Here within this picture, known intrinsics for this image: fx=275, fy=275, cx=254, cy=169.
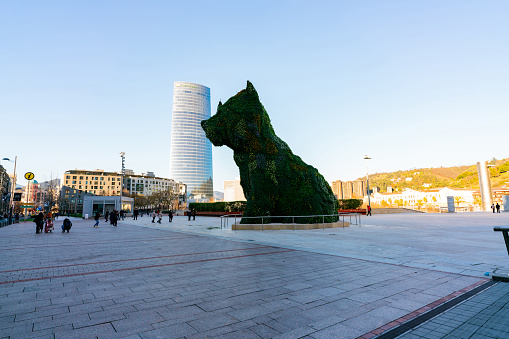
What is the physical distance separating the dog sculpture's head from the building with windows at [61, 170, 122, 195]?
380 ft

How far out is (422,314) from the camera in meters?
3.53

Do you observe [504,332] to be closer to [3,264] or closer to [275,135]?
[3,264]

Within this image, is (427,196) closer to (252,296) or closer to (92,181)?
(252,296)

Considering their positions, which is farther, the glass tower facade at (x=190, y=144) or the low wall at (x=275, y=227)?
the glass tower facade at (x=190, y=144)

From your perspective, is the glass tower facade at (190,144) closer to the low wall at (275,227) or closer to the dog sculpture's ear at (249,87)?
the low wall at (275,227)

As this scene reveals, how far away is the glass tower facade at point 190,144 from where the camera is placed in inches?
6555

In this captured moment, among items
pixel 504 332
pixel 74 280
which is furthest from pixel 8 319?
pixel 504 332

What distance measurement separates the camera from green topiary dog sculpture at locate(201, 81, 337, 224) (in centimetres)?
1659

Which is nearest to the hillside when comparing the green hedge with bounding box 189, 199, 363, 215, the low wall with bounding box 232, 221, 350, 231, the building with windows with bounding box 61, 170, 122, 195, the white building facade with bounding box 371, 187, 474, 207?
the white building facade with bounding box 371, 187, 474, 207

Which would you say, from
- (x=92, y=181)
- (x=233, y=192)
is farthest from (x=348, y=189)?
(x=92, y=181)

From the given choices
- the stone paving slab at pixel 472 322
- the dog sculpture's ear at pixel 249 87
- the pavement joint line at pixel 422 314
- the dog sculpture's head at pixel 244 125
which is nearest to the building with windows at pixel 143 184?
the dog sculpture's head at pixel 244 125

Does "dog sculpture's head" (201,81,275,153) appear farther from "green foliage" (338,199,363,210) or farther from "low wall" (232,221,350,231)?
"green foliage" (338,199,363,210)

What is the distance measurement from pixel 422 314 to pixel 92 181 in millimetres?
140677

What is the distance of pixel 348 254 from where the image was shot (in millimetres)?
8117
